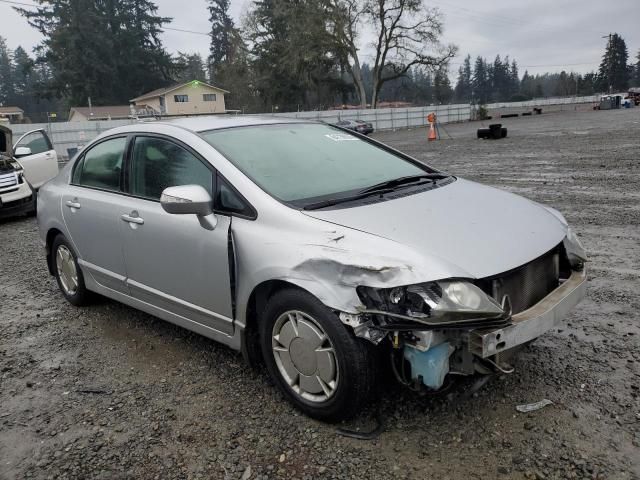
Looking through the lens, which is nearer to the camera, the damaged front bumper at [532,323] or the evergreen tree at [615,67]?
the damaged front bumper at [532,323]

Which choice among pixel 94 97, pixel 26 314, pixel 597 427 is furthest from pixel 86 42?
pixel 597 427

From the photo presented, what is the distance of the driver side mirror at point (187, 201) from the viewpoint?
3.02 meters

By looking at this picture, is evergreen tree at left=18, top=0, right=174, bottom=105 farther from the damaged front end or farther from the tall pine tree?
the tall pine tree

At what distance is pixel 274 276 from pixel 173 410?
40.3 inches

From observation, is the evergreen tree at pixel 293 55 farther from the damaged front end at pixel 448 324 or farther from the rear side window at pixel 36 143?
the damaged front end at pixel 448 324

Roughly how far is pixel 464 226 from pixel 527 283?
0.43m

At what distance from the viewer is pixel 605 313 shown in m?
4.00

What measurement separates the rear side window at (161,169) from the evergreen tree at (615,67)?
367ft

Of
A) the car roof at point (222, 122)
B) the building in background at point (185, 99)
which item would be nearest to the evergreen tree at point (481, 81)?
the building in background at point (185, 99)

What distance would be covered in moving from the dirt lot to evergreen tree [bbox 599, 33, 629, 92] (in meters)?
111

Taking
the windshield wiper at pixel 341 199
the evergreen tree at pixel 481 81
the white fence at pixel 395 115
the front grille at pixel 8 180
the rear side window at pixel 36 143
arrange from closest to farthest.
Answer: the windshield wiper at pixel 341 199, the front grille at pixel 8 180, the rear side window at pixel 36 143, the white fence at pixel 395 115, the evergreen tree at pixel 481 81

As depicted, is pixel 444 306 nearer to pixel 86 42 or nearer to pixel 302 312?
pixel 302 312

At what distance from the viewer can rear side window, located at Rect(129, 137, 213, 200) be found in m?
3.41

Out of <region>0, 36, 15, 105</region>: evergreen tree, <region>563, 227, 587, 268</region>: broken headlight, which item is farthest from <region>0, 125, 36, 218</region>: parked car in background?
<region>0, 36, 15, 105</region>: evergreen tree
